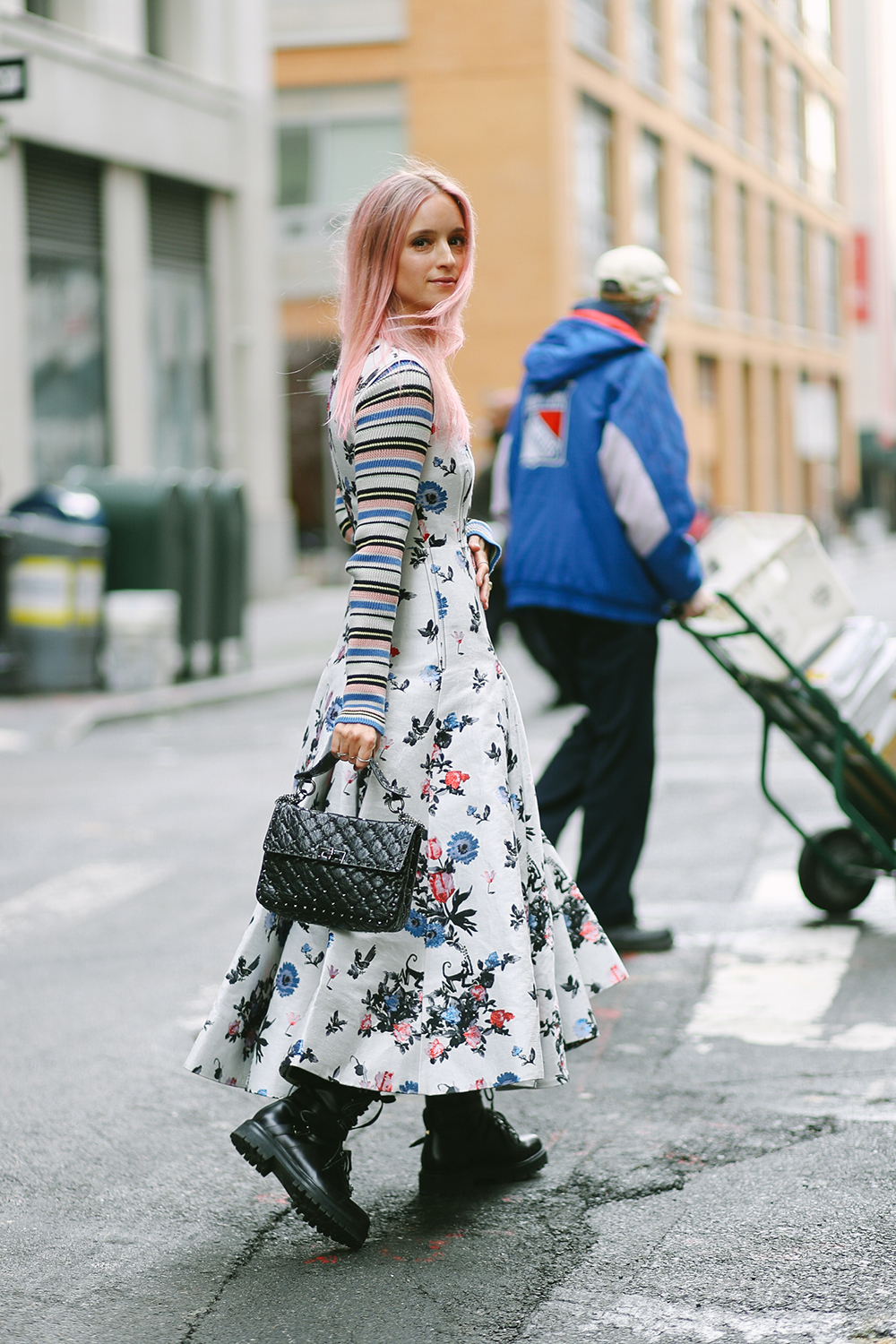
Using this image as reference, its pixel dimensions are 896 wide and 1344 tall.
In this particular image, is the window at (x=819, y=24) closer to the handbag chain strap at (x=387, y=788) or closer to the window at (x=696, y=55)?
the window at (x=696, y=55)

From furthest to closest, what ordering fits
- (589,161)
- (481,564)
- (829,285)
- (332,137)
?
(829,285), (589,161), (332,137), (481,564)

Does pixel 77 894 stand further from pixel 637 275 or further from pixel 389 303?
pixel 389 303

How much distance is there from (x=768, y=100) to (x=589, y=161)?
1739 centimetres

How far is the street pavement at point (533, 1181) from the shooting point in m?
3.02

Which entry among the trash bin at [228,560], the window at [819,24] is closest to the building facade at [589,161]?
the window at [819,24]

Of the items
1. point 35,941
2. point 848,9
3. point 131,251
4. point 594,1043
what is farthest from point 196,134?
point 848,9

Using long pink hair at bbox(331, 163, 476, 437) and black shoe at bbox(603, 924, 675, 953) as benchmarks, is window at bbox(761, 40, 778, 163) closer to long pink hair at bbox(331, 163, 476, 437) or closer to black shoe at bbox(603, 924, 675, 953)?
black shoe at bbox(603, 924, 675, 953)

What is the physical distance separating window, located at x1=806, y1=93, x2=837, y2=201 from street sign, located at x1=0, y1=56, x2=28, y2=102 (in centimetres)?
4605

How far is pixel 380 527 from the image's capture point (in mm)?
3182

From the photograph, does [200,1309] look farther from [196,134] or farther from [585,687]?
[196,134]

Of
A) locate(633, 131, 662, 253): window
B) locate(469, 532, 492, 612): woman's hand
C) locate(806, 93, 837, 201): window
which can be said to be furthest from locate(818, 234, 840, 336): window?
locate(469, 532, 492, 612): woman's hand

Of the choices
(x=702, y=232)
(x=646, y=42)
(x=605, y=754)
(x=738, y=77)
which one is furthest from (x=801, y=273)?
(x=605, y=754)

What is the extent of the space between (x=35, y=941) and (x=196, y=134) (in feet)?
59.9

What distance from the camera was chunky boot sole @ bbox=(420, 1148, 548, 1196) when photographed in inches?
141
